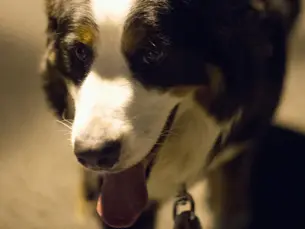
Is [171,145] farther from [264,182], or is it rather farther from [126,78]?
[264,182]

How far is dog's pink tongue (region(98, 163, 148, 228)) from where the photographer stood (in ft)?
3.66

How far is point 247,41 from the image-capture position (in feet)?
3.53

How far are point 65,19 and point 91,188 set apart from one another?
1.48ft

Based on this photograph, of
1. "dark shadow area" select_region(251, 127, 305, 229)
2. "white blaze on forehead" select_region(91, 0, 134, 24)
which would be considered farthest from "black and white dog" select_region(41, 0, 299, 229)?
"dark shadow area" select_region(251, 127, 305, 229)

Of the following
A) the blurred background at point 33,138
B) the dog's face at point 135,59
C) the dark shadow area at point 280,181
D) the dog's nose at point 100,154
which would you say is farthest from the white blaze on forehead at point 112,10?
the dark shadow area at point 280,181

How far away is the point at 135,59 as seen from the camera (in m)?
0.97

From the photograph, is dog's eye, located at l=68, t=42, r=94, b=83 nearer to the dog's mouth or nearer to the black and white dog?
the black and white dog

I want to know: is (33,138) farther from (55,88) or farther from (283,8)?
(283,8)

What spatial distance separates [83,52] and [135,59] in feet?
0.26

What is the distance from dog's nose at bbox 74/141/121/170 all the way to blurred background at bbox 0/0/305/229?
50cm

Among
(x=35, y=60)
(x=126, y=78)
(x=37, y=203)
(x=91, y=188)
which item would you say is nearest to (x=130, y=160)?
(x=126, y=78)

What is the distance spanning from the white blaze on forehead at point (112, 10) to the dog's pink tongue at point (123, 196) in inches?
10.7

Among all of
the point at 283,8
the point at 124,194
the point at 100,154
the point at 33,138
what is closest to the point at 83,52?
the point at 100,154

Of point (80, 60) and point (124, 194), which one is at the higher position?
point (80, 60)
